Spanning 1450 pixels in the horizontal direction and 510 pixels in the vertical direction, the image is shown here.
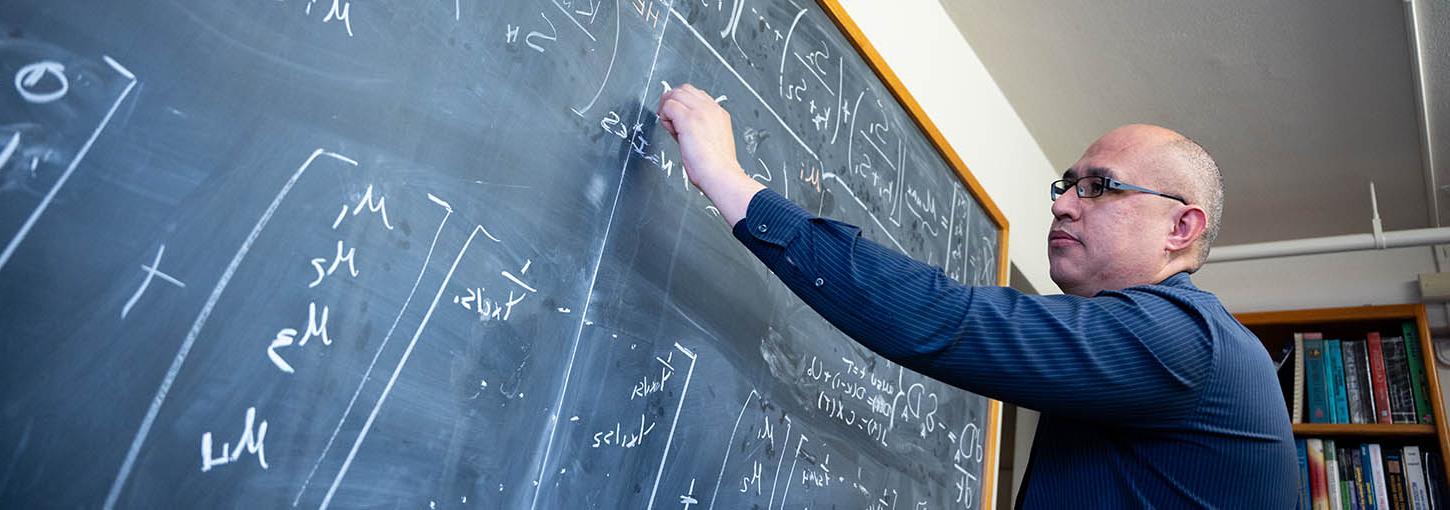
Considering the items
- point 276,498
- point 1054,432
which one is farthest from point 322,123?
point 1054,432

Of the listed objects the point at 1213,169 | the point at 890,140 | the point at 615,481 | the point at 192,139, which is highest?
the point at 890,140

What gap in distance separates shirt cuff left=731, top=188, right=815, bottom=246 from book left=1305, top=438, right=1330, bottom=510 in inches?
125

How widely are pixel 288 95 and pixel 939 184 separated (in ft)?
5.74

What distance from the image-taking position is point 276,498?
883 mm

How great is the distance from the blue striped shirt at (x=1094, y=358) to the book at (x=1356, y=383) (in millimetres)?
2720

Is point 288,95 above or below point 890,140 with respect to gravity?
below

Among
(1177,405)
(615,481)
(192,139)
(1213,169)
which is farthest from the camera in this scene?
(1213,169)

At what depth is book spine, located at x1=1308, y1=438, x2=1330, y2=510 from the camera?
137 inches

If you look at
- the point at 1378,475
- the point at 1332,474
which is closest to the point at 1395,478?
the point at 1378,475

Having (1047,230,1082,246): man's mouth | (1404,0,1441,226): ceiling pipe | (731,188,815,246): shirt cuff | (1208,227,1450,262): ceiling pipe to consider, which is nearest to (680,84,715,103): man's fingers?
(731,188,815,246): shirt cuff

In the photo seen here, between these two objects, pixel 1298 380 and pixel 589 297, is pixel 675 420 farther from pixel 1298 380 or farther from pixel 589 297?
pixel 1298 380

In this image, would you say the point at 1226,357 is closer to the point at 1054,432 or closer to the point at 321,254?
the point at 1054,432

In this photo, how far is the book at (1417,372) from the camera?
340 centimetres

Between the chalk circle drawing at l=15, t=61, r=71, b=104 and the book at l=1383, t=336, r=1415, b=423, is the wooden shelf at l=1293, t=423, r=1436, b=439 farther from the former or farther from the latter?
the chalk circle drawing at l=15, t=61, r=71, b=104
